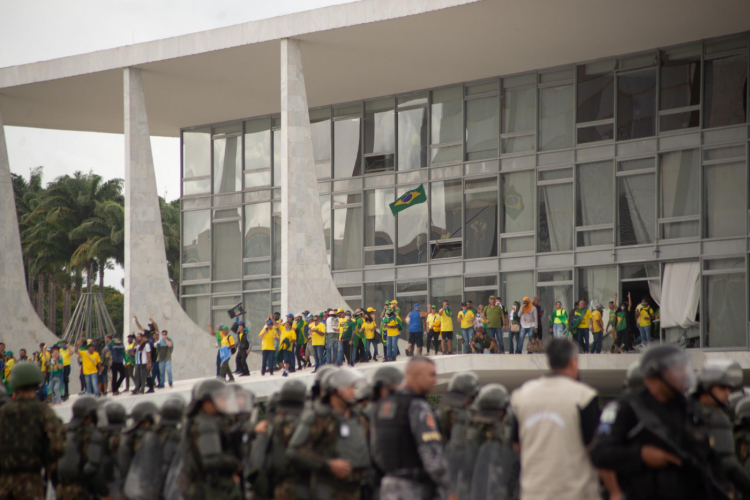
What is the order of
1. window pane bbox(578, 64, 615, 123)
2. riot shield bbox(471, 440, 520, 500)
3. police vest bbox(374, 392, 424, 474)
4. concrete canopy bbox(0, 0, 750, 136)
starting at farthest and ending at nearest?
window pane bbox(578, 64, 615, 123), concrete canopy bbox(0, 0, 750, 136), riot shield bbox(471, 440, 520, 500), police vest bbox(374, 392, 424, 474)

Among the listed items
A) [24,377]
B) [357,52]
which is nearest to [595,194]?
[357,52]

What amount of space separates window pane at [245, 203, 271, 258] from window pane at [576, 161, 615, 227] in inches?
423

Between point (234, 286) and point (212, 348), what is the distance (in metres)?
4.65

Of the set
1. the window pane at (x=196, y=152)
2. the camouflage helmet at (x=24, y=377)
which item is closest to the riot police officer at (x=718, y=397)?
the camouflage helmet at (x=24, y=377)

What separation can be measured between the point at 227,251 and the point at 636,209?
46.8ft

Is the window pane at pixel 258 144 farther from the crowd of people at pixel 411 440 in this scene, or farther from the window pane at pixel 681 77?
the crowd of people at pixel 411 440

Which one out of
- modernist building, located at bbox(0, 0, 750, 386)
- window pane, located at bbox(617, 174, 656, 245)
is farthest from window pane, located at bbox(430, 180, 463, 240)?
window pane, located at bbox(617, 174, 656, 245)

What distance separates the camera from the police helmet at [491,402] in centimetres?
782

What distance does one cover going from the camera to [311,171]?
85.0ft

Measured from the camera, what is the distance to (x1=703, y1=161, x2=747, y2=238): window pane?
A: 24.1 meters

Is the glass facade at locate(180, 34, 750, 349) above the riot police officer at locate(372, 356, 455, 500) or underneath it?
above

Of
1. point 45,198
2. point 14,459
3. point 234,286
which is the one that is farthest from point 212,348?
point 45,198

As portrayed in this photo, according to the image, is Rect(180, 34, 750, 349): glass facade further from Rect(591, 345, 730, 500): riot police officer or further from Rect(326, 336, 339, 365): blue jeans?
Rect(591, 345, 730, 500): riot police officer

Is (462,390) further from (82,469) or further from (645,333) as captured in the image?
(645,333)
